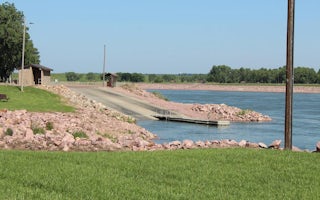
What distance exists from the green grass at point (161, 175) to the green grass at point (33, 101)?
2253 centimetres

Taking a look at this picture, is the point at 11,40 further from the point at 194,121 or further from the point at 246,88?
the point at 246,88

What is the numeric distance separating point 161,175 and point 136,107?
43742mm

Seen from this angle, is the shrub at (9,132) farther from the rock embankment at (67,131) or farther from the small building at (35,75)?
the small building at (35,75)

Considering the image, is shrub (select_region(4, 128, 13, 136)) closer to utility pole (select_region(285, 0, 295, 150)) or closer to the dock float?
utility pole (select_region(285, 0, 295, 150))

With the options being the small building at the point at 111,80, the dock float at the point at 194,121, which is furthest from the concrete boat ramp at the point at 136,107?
the small building at the point at 111,80

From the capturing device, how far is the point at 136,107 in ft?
181

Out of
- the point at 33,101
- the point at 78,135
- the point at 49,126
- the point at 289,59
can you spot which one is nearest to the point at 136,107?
the point at 33,101

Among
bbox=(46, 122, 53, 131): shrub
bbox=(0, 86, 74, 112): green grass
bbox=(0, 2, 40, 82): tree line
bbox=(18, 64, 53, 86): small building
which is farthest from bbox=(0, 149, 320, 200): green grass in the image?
bbox=(0, 2, 40, 82): tree line

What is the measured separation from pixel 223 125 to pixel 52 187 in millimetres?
37357

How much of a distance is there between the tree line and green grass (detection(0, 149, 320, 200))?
2220 inches

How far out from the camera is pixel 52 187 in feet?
33.0

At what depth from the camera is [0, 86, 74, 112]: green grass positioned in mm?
36375

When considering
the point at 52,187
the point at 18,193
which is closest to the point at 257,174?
the point at 52,187

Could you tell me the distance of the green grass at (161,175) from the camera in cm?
972
